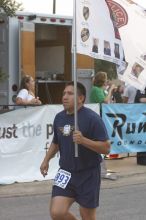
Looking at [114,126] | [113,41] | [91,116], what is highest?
[113,41]

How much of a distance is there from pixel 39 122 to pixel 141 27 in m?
4.29

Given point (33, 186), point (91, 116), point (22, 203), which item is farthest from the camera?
point (33, 186)

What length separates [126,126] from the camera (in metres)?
11.5

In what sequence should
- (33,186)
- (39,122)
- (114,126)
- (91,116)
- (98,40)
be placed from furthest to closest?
1. (114,126)
2. (39,122)
3. (33,186)
4. (98,40)
5. (91,116)

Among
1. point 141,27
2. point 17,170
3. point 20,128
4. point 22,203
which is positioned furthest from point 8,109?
point 141,27

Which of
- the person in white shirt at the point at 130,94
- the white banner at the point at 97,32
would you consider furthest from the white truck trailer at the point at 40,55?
the white banner at the point at 97,32

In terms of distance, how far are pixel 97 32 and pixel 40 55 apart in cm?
909

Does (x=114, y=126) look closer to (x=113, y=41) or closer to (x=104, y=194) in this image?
(x=104, y=194)

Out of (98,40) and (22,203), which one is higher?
(98,40)

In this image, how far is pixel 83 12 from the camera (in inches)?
227

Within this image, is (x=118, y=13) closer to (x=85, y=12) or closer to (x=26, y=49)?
(x=85, y=12)

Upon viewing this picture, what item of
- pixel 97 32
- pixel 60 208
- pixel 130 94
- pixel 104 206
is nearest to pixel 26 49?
pixel 130 94

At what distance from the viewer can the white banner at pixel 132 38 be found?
6.08 m

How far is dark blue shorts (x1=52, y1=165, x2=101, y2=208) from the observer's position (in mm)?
5363
